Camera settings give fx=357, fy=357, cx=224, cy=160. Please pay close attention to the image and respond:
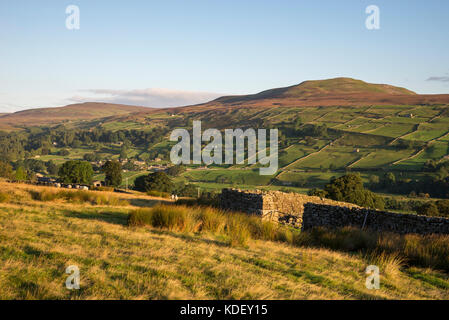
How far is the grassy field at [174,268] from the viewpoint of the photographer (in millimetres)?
5457

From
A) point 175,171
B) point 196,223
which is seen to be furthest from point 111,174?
point 196,223

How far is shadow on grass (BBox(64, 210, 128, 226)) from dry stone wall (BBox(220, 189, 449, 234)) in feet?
21.8

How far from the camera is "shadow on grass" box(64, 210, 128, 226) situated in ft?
41.2

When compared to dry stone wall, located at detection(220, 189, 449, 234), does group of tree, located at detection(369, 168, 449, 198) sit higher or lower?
lower

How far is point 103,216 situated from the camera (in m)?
13.6

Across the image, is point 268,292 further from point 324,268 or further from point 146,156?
point 146,156

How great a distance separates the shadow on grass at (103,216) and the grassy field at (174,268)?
182 centimetres

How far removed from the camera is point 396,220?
44.9 ft

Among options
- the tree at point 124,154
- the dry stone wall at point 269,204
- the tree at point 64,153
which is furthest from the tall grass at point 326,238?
the tree at point 64,153

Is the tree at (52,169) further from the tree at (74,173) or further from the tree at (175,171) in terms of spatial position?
the tree at (74,173)

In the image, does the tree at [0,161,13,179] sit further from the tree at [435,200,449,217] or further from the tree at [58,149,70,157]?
the tree at [435,200,449,217]

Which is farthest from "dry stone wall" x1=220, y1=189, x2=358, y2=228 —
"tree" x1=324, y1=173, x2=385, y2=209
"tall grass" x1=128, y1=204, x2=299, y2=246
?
"tree" x1=324, y1=173, x2=385, y2=209
